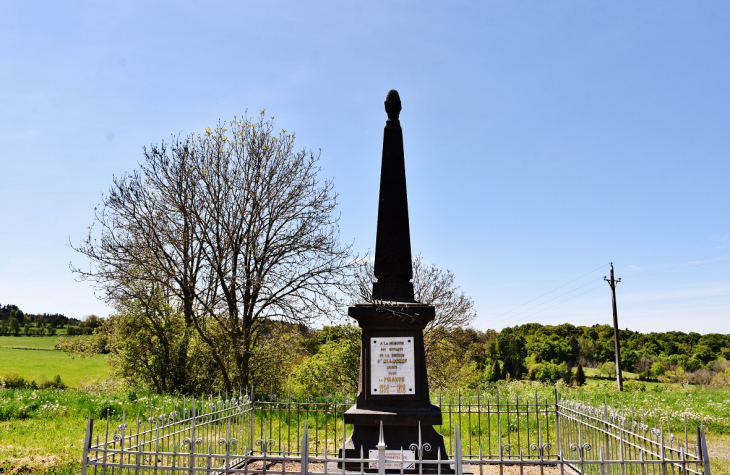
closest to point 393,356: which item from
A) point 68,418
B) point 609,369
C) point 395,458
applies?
point 395,458

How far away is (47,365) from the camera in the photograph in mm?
24000

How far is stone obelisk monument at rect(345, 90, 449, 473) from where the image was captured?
6.61 meters

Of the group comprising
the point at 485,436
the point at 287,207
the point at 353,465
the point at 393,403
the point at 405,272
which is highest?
the point at 287,207

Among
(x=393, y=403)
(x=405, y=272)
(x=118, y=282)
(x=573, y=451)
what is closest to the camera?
(x=393, y=403)

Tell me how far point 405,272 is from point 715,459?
714 cm

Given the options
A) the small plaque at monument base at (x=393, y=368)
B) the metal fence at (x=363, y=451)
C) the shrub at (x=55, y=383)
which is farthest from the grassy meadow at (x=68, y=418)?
the shrub at (x=55, y=383)

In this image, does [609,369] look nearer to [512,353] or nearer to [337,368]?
[512,353]

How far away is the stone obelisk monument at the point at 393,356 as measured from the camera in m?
6.61

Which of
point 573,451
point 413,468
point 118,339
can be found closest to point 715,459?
point 573,451

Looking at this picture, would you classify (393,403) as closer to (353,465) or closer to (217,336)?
(353,465)

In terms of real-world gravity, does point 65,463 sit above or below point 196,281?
below

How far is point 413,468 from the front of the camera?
6.20m

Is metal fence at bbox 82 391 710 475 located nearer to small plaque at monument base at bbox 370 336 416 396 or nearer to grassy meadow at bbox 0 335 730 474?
grassy meadow at bbox 0 335 730 474

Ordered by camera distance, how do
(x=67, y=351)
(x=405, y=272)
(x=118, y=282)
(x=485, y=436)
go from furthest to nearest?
(x=67, y=351), (x=118, y=282), (x=485, y=436), (x=405, y=272)
